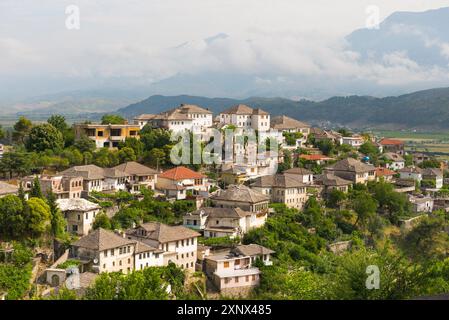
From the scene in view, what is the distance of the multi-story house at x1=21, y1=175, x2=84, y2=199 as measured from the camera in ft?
92.8

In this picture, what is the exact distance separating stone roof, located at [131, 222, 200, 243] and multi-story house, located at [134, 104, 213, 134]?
1723 centimetres

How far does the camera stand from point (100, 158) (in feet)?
114

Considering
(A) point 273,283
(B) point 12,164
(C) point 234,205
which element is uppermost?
(B) point 12,164

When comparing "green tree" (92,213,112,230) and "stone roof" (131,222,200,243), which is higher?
"green tree" (92,213,112,230)

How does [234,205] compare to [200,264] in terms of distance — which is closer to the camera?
[200,264]

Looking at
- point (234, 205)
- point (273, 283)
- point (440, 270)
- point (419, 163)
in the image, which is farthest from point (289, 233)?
point (419, 163)

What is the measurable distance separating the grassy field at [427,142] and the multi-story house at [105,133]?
167ft

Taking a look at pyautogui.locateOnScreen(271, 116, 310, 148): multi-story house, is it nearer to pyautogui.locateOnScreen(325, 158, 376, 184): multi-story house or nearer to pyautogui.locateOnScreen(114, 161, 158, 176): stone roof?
pyautogui.locateOnScreen(325, 158, 376, 184): multi-story house

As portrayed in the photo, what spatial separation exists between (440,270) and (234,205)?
1047 centimetres

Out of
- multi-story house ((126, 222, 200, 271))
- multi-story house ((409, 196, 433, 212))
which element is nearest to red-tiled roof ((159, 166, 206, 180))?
multi-story house ((126, 222, 200, 271))

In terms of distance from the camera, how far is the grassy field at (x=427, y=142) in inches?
3327

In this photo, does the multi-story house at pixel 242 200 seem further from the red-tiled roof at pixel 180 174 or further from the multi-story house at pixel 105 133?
the multi-story house at pixel 105 133

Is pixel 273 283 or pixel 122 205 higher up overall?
pixel 122 205

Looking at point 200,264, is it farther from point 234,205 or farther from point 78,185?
point 78,185
